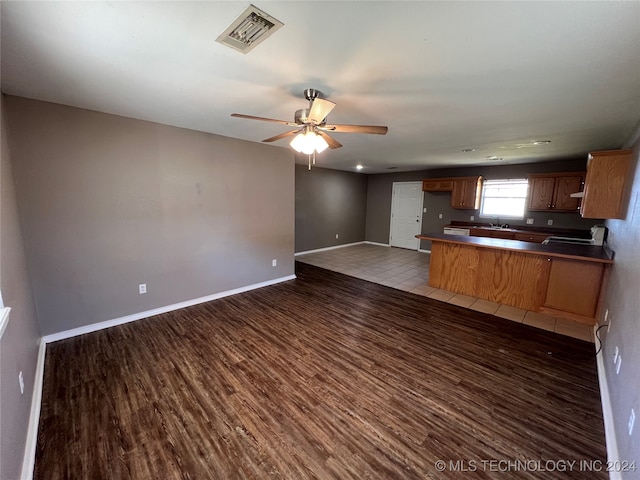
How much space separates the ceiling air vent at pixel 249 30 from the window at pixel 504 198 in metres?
6.29

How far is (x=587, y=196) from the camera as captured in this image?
9.43ft

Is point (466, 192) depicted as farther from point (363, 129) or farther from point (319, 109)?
point (319, 109)

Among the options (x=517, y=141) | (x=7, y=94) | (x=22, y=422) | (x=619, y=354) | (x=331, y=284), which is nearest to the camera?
(x=22, y=422)

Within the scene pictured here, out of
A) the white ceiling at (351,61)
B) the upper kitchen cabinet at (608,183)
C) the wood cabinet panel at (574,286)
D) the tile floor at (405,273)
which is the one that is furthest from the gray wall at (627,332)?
the white ceiling at (351,61)

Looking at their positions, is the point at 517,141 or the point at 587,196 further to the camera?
the point at 517,141

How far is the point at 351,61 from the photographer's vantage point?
5.30ft

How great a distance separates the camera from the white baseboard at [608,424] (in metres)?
1.48

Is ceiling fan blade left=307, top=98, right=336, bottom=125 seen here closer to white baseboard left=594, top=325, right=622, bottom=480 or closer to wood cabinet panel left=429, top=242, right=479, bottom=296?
white baseboard left=594, top=325, right=622, bottom=480

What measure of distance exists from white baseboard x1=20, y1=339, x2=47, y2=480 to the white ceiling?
89.1 inches

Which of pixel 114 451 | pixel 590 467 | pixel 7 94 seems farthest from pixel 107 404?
pixel 590 467

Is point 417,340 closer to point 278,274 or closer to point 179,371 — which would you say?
point 179,371

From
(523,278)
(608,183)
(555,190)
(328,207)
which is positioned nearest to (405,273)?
(523,278)

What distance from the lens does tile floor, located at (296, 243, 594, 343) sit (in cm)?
319

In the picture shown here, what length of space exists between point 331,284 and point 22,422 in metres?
3.65
